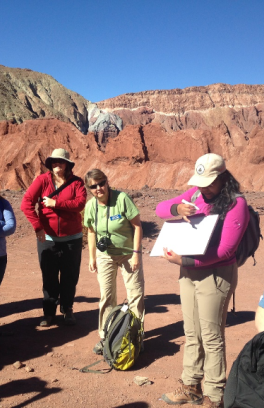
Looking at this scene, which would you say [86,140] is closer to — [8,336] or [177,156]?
[177,156]

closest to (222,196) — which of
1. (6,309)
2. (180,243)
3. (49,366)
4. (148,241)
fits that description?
(180,243)

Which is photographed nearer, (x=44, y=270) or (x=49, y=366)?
(x=49, y=366)

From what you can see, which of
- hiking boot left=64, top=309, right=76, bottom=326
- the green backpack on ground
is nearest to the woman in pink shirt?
the green backpack on ground

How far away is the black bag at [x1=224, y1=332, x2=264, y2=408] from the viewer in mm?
1698

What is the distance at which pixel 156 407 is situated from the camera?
10.1ft

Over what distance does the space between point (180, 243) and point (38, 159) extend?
38718 mm

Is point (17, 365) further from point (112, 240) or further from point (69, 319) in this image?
point (112, 240)

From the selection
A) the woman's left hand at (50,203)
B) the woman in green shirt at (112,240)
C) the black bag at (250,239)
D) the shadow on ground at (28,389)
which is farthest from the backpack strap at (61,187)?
the black bag at (250,239)

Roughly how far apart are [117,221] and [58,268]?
1.29 meters

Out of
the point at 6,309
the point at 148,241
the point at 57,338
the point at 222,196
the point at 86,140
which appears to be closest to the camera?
the point at 222,196

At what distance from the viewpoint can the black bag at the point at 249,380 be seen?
5.57ft

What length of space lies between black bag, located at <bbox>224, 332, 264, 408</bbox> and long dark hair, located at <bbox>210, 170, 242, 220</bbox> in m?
1.07

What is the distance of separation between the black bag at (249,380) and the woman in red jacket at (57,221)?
297cm

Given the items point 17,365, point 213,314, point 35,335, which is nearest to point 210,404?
point 213,314
